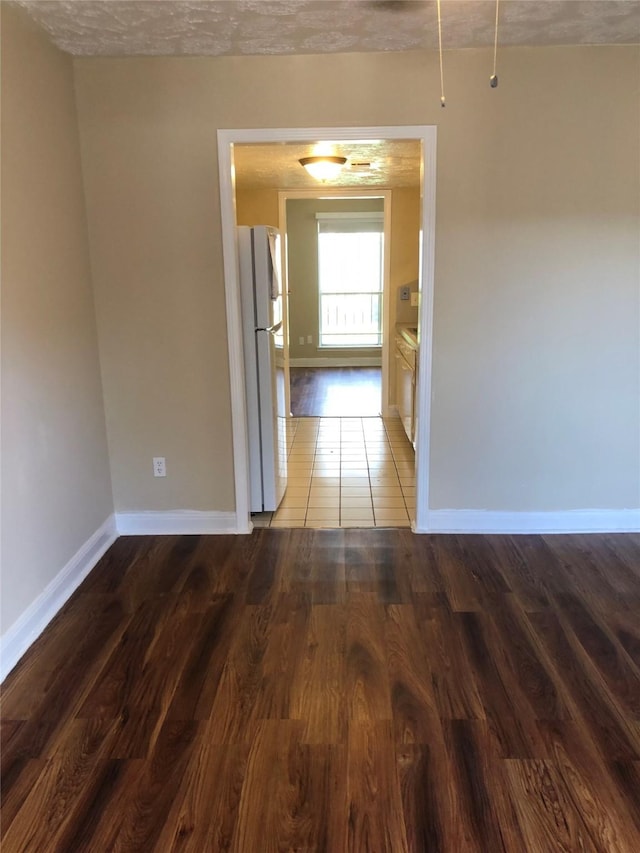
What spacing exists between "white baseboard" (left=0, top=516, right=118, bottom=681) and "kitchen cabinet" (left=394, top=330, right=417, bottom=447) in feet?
7.55

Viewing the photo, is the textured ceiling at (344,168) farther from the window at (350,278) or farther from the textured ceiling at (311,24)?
the window at (350,278)

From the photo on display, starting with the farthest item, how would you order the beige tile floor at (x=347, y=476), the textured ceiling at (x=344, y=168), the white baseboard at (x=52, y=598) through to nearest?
the textured ceiling at (x=344, y=168)
the beige tile floor at (x=347, y=476)
the white baseboard at (x=52, y=598)

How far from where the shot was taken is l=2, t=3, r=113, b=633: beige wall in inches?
86.5

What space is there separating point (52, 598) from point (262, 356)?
1614 millimetres

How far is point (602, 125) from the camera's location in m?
2.77

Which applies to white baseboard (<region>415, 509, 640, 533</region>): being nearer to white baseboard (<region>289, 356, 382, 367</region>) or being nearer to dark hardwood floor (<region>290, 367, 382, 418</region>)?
dark hardwood floor (<region>290, 367, 382, 418</region>)

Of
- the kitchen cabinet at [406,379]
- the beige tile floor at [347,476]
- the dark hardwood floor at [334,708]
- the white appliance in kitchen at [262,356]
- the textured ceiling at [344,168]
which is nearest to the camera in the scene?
the dark hardwood floor at [334,708]

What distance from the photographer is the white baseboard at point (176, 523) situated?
3.28 metres

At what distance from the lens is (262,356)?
3.31 metres

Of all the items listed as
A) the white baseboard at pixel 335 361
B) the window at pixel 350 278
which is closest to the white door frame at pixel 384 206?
the window at pixel 350 278

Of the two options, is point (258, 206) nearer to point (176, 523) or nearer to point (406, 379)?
point (406, 379)

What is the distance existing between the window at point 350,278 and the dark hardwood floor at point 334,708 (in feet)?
21.0

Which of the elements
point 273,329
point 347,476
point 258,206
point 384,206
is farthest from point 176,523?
point 384,206

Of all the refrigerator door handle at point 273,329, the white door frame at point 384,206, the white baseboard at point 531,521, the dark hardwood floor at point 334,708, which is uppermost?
the white door frame at point 384,206
